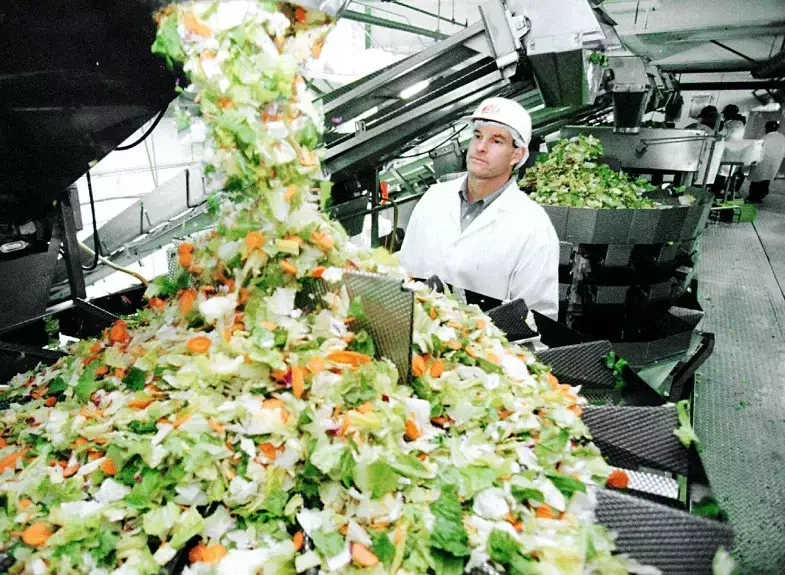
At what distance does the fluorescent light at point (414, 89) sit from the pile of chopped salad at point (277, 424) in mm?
2089

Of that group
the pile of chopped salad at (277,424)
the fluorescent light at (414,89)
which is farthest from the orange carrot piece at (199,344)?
the fluorescent light at (414,89)

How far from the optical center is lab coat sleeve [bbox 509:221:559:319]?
293cm

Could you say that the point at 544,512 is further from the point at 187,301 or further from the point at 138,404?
the point at 187,301

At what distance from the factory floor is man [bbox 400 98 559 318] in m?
1.50

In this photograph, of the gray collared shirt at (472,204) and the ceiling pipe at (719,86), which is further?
the ceiling pipe at (719,86)

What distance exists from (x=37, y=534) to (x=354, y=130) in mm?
3465

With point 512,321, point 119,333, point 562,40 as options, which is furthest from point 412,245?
point 119,333

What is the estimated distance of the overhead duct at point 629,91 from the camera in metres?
5.69

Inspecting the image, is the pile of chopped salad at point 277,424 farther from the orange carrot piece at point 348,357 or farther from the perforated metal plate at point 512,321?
the perforated metal plate at point 512,321

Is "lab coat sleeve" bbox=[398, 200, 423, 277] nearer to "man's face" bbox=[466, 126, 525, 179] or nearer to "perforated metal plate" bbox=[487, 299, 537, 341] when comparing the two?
"man's face" bbox=[466, 126, 525, 179]

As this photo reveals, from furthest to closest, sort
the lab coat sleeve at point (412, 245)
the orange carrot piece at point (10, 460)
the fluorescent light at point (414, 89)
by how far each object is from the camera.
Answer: the fluorescent light at point (414, 89)
the lab coat sleeve at point (412, 245)
the orange carrot piece at point (10, 460)

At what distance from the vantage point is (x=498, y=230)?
300cm

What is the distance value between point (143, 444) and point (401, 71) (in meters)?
2.91

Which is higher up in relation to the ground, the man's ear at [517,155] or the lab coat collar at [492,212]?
the man's ear at [517,155]
